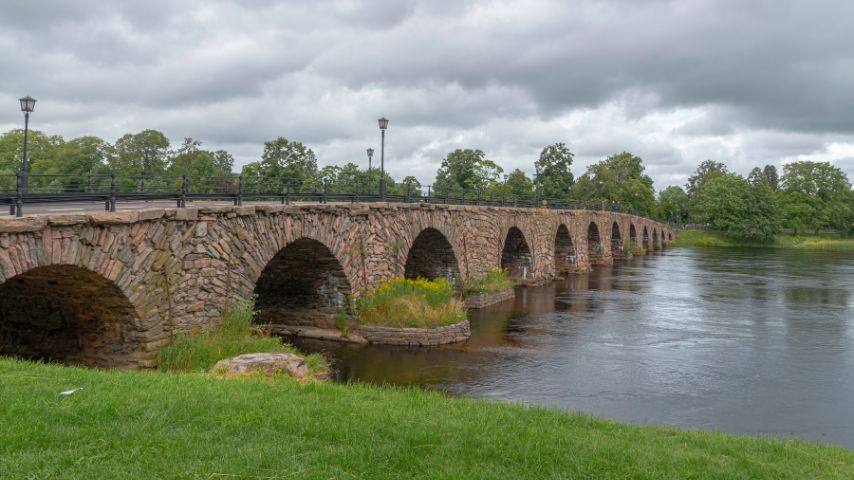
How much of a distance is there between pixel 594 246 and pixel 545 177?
36693 millimetres

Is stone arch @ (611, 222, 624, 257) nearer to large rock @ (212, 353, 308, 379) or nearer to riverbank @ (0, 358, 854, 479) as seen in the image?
large rock @ (212, 353, 308, 379)

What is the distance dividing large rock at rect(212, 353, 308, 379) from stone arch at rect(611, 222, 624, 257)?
48861 millimetres

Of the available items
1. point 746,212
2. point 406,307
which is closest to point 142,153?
point 406,307

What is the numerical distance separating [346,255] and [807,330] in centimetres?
1546

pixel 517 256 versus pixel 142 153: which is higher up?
pixel 142 153

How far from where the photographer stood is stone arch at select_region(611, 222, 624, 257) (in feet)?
192

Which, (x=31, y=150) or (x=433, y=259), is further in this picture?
(x=31, y=150)

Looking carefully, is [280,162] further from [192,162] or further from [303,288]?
[303,288]

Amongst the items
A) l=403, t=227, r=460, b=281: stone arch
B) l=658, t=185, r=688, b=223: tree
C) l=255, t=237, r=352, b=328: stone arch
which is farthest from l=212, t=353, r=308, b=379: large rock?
l=658, t=185, r=688, b=223: tree

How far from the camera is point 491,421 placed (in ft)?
27.6

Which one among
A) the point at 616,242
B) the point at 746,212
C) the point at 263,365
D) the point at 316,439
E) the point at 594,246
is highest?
the point at 746,212

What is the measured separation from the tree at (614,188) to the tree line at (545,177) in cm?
13

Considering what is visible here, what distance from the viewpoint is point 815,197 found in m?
95.6

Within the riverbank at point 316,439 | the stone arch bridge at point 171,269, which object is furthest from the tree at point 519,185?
the riverbank at point 316,439
